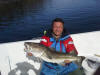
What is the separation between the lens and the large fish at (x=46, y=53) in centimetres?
302

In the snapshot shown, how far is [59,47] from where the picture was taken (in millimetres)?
3393

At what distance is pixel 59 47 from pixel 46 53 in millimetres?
440

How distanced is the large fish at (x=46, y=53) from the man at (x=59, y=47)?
7.9 inches

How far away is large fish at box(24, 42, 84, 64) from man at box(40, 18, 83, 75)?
0.20 metres

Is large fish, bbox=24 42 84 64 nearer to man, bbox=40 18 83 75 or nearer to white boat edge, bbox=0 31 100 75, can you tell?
man, bbox=40 18 83 75

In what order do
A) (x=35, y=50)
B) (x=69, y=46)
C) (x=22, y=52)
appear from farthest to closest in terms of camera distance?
(x=22, y=52) → (x=69, y=46) → (x=35, y=50)

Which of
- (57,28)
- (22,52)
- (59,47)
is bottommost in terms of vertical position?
(22,52)

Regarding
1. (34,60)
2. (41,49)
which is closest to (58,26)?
(41,49)

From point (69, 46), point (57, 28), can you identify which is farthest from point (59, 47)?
point (57, 28)

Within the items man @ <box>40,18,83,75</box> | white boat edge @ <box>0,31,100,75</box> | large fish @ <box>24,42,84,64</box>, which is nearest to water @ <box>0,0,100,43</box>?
white boat edge @ <box>0,31,100,75</box>

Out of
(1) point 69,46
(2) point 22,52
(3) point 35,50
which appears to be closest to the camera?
(3) point 35,50

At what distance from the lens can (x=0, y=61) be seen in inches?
153

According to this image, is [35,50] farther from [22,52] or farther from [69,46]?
[22,52]

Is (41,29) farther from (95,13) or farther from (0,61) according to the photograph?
(0,61)
